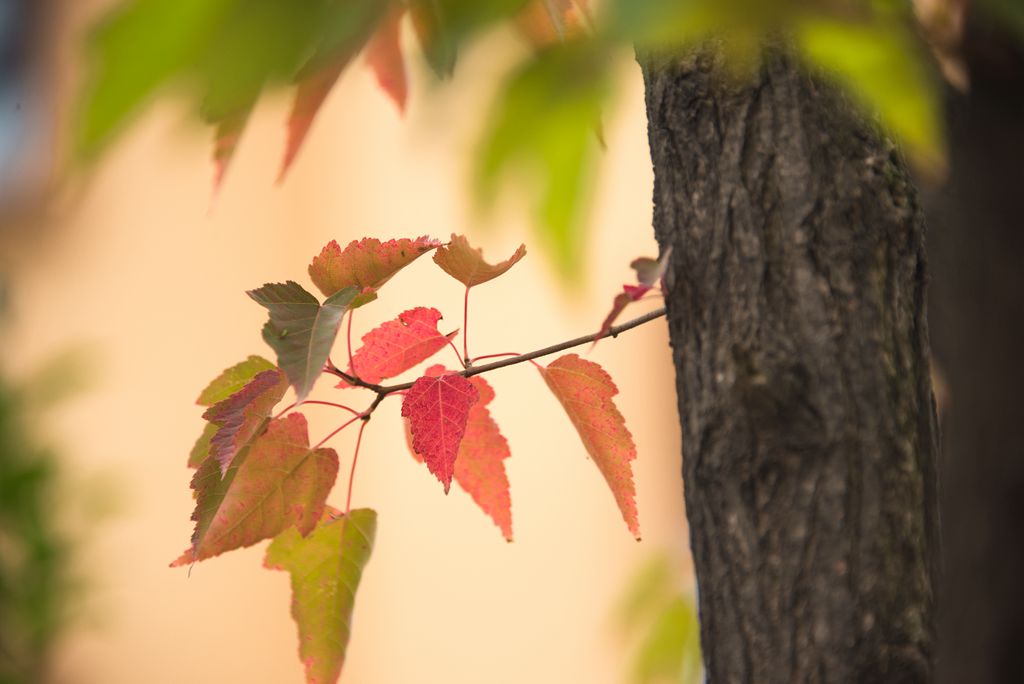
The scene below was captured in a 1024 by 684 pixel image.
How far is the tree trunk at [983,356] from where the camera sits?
58 cm

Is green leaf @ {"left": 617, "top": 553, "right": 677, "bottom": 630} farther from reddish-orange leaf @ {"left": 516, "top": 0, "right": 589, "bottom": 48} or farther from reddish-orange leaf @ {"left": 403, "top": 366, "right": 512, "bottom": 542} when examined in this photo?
reddish-orange leaf @ {"left": 516, "top": 0, "right": 589, "bottom": 48}

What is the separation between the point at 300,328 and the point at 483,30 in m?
0.18

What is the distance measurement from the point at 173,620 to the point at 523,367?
873 millimetres

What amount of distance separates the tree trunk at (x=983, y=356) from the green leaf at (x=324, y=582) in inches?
14.6

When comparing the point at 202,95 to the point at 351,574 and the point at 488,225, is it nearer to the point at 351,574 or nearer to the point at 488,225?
the point at 488,225

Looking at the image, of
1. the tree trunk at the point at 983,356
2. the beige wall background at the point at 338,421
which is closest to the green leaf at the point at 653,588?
the tree trunk at the point at 983,356

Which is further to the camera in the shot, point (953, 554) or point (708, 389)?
point (953, 554)

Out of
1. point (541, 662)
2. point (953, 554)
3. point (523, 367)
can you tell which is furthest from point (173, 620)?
point (953, 554)

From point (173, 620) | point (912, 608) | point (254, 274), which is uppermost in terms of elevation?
point (254, 274)

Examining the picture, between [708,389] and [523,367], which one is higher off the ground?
[523,367]

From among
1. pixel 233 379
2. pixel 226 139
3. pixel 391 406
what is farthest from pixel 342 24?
pixel 391 406

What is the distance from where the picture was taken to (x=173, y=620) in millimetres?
1869

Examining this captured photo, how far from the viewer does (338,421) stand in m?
2.12

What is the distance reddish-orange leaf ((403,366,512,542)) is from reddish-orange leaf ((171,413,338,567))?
50mm
